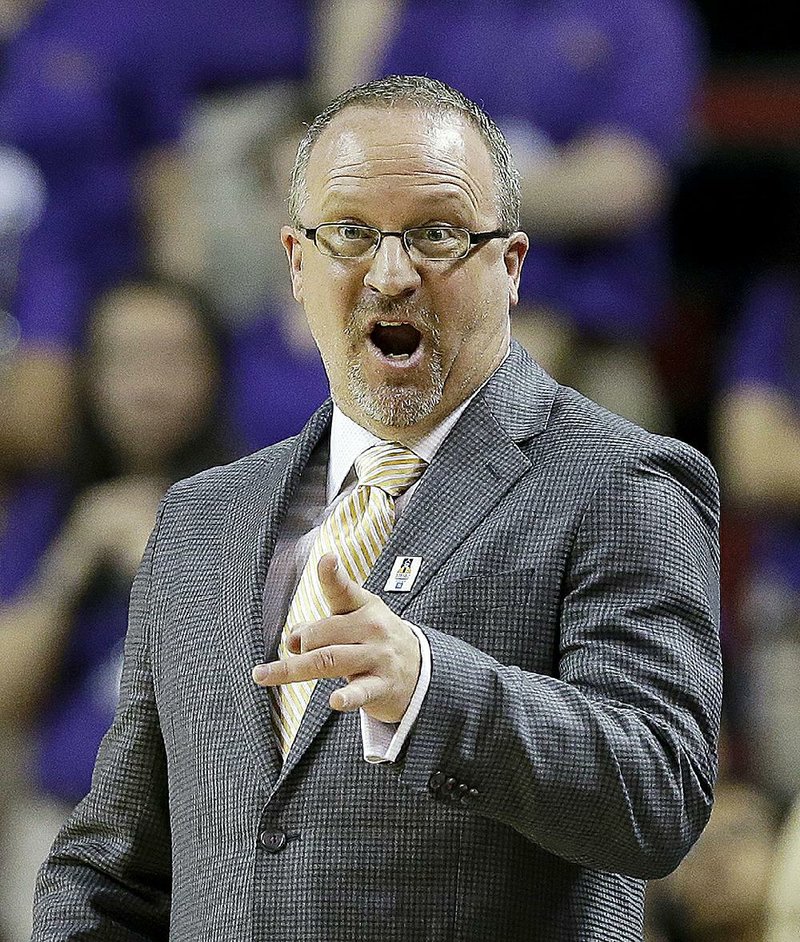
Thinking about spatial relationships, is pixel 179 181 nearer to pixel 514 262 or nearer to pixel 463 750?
pixel 514 262

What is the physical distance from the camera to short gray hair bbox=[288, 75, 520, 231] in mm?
2018

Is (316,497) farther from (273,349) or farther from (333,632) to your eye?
(273,349)

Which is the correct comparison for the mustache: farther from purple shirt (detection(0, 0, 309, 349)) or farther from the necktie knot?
purple shirt (detection(0, 0, 309, 349))

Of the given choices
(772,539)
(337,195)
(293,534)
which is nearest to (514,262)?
(337,195)

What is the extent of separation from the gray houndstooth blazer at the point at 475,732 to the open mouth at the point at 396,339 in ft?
0.34

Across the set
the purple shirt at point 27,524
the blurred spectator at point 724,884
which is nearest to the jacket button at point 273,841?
the blurred spectator at point 724,884

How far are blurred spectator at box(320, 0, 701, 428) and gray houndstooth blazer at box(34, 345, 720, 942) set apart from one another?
7.91 ft

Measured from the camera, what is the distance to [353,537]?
6.55 feet

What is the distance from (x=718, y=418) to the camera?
4.64 meters

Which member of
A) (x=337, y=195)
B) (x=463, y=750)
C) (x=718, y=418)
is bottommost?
(x=718, y=418)

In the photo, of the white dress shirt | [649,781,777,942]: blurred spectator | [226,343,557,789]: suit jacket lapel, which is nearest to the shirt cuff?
[226,343,557,789]: suit jacket lapel

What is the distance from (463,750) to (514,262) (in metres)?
0.68

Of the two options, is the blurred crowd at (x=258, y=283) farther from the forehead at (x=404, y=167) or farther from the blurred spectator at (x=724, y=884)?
the forehead at (x=404, y=167)

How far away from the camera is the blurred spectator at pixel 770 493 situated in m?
4.36
